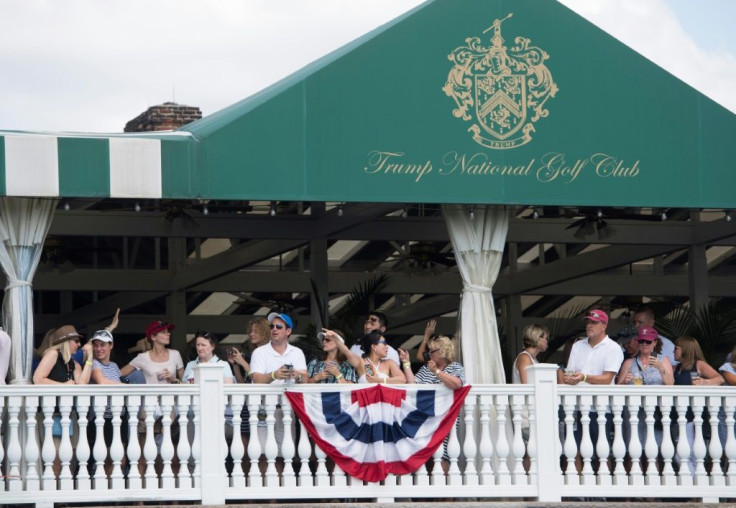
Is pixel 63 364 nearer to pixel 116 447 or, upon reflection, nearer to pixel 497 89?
pixel 116 447

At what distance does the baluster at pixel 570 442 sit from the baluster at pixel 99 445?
354 cm

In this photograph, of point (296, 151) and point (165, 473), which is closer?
point (165, 473)

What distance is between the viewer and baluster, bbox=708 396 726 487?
10.9 metres

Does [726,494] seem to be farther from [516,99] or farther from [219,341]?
[219,341]

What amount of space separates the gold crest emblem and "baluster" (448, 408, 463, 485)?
264 centimetres

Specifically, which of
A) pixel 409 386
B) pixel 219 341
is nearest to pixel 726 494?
pixel 409 386

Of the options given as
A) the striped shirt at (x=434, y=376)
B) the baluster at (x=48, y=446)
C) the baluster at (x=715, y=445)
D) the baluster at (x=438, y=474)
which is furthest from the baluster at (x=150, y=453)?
the baluster at (x=715, y=445)

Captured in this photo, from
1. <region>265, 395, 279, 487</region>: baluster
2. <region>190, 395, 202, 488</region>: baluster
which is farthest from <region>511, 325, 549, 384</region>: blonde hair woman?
<region>190, 395, 202, 488</region>: baluster

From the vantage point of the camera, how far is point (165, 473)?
1025cm

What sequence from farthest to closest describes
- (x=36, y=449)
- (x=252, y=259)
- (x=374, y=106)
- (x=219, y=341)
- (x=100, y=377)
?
1. (x=219, y=341)
2. (x=252, y=259)
3. (x=374, y=106)
4. (x=100, y=377)
5. (x=36, y=449)

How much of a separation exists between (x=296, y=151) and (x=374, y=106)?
80 centimetres

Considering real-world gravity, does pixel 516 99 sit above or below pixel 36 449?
above

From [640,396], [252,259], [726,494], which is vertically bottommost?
[726,494]

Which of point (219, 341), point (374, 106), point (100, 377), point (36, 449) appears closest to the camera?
point (36, 449)
